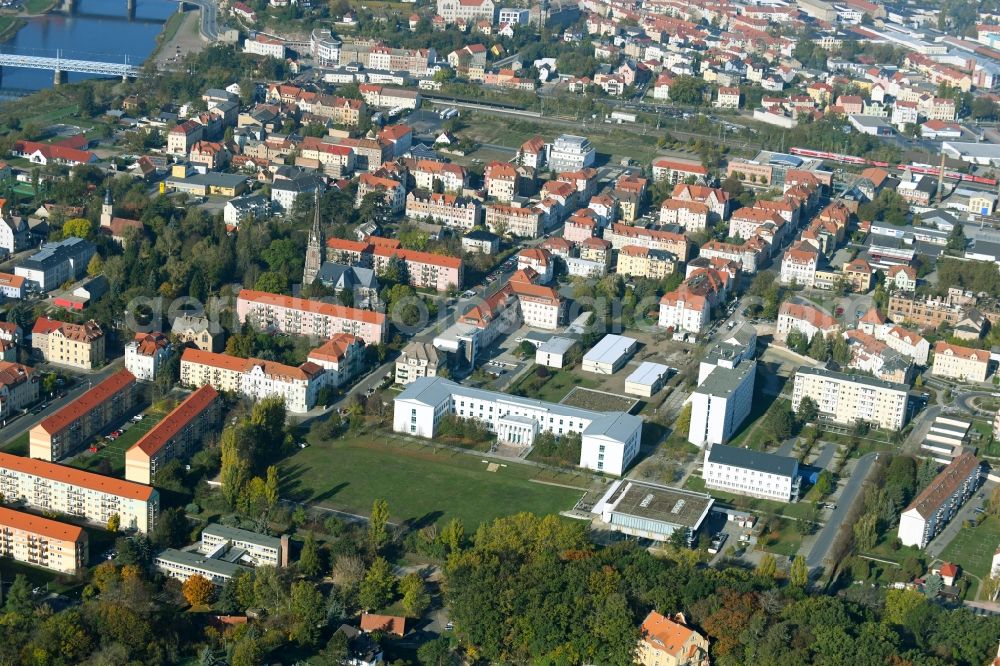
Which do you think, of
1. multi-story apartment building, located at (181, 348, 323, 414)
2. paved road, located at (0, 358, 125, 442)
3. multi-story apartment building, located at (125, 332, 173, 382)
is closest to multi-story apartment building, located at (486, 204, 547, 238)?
multi-story apartment building, located at (181, 348, 323, 414)

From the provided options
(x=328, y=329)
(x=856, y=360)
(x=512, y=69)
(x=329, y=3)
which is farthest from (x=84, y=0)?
(x=856, y=360)

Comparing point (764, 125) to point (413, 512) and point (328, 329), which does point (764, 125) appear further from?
point (413, 512)

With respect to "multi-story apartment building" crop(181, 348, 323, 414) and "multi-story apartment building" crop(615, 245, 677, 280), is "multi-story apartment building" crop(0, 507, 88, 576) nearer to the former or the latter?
"multi-story apartment building" crop(181, 348, 323, 414)

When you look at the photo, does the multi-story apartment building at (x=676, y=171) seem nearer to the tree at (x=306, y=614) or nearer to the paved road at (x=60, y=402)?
the paved road at (x=60, y=402)

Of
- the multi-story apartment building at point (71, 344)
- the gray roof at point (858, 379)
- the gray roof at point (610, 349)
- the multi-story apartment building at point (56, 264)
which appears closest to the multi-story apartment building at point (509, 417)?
the gray roof at point (610, 349)

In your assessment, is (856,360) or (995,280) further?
(995,280)
